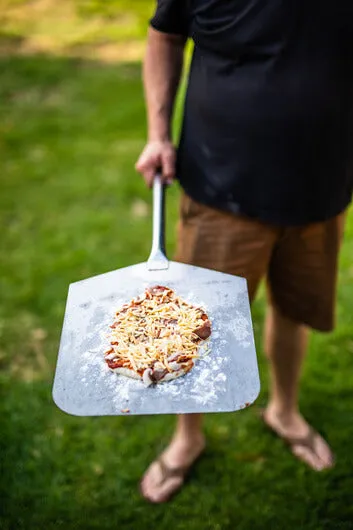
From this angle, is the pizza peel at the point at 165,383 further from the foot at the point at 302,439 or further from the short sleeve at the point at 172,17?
the foot at the point at 302,439

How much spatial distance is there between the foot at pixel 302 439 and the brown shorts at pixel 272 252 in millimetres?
440

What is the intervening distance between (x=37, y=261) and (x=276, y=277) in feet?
4.59

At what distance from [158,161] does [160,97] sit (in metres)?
0.17

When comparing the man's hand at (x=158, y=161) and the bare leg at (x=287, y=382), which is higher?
the man's hand at (x=158, y=161)

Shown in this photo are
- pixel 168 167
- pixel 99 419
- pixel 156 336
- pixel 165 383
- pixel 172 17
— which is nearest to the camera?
pixel 165 383

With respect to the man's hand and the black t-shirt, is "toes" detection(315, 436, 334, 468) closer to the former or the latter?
the black t-shirt

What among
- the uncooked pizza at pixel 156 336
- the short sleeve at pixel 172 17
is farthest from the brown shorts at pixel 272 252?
the short sleeve at pixel 172 17

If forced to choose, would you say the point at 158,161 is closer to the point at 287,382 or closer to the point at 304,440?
the point at 287,382

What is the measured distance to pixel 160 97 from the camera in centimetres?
167

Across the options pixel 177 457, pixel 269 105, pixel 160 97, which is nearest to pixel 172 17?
pixel 160 97

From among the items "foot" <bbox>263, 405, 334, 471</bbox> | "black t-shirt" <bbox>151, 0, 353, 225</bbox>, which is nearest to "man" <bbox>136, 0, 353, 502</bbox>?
"black t-shirt" <bbox>151, 0, 353, 225</bbox>

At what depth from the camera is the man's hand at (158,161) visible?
64.1 inches

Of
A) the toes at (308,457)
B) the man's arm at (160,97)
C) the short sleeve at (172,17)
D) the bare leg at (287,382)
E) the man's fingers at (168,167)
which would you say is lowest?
the toes at (308,457)

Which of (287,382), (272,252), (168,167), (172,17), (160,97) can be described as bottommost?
(287,382)
